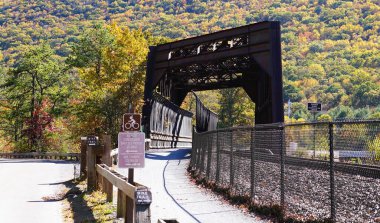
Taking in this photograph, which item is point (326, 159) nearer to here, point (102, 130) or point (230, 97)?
point (102, 130)

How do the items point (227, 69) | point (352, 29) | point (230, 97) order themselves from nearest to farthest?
point (227, 69), point (230, 97), point (352, 29)

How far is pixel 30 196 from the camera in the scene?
15.1 metres

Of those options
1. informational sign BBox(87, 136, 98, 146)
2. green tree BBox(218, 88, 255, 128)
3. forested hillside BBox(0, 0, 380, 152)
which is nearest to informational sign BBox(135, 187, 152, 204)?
informational sign BBox(87, 136, 98, 146)

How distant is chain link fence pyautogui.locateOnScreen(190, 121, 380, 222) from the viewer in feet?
25.5

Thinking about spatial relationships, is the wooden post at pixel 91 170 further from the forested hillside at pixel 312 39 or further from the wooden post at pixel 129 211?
the forested hillside at pixel 312 39

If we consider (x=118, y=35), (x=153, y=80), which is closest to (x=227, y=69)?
(x=153, y=80)

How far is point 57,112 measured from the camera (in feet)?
165

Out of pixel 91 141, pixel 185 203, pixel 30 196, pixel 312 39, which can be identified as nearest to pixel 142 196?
pixel 185 203

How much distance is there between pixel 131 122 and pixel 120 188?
4.34 ft

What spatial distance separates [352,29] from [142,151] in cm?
18574

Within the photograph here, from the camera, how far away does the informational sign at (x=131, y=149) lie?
906 cm

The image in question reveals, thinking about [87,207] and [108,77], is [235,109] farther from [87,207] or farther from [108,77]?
[87,207]

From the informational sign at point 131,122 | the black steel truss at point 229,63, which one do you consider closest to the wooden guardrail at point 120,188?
the informational sign at point 131,122

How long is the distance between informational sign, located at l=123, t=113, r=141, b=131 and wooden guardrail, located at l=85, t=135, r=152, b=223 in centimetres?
99
